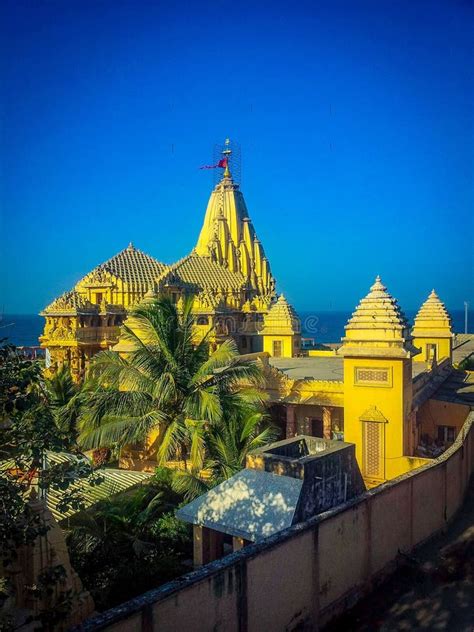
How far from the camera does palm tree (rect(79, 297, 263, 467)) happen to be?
16.3 m

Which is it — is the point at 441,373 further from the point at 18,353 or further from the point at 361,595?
the point at 18,353

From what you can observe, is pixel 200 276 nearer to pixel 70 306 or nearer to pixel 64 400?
pixel 70 306

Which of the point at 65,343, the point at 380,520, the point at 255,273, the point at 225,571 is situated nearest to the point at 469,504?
the point at 380,520

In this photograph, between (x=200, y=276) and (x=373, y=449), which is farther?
(x=200, y=276)

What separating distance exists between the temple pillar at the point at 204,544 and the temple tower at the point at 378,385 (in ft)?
21.7

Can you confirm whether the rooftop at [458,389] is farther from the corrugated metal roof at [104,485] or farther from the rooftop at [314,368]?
the corrugated metal roof at [104,485]

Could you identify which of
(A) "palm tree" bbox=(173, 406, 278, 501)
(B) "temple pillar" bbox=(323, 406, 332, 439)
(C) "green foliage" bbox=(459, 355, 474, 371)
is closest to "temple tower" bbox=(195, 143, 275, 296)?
(C) "green foliage" bbox=(459, 355, 474, 371)

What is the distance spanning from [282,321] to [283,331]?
562 millimetres

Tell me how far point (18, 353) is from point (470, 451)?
47.2 ft

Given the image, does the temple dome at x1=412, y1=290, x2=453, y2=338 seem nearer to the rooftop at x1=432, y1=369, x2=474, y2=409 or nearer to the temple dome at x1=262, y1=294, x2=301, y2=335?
the rooftop at x1=432, y1=369, x2=474, y2=409

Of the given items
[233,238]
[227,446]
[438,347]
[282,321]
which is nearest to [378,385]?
[227,446]

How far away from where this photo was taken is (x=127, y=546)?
13.0 metres

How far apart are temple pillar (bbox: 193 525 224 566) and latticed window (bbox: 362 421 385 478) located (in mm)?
6639

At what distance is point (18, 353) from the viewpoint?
8.12 metres
